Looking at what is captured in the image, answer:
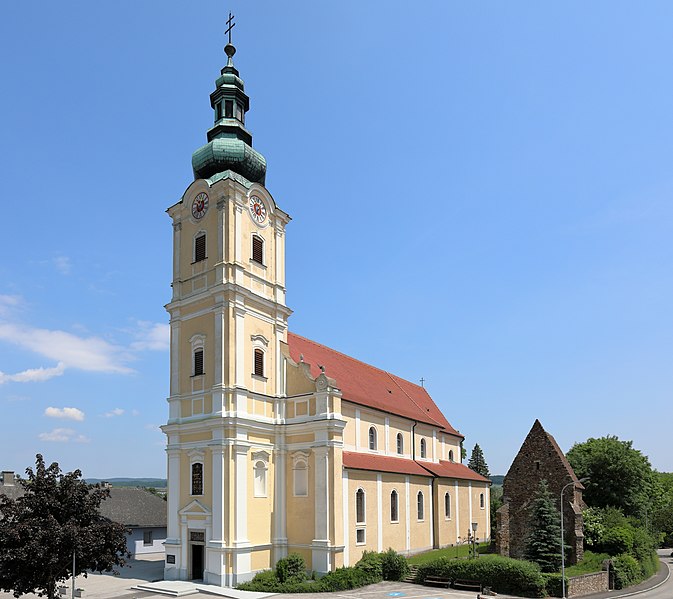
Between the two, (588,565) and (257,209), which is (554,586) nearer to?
(588,565)

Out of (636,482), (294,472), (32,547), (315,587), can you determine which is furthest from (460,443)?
(32,547)

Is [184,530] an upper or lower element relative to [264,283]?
lower

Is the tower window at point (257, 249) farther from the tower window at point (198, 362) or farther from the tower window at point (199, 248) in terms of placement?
the tower window at point (198, 362)

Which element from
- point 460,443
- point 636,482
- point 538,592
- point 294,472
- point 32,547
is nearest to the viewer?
Answer: point 32,547

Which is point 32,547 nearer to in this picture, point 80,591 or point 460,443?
point 80,591

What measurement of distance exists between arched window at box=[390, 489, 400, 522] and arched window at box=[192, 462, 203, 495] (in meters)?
11.4

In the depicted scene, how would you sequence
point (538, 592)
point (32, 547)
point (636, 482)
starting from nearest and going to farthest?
point (32, 547), point (538, 592), point (636, 482)

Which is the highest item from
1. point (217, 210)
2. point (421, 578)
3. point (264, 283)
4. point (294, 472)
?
point (217, 210)

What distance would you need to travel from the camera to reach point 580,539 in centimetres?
3122

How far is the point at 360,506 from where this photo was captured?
3372 centimetres

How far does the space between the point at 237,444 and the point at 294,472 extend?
3.96m

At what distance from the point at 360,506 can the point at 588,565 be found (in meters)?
11.6

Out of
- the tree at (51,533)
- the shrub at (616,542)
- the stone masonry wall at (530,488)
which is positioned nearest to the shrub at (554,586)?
the stone masonry wall at (530,488)

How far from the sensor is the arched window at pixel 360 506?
110 ft
